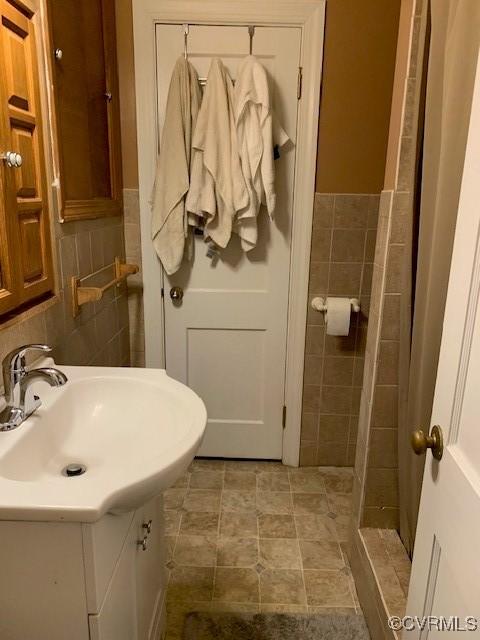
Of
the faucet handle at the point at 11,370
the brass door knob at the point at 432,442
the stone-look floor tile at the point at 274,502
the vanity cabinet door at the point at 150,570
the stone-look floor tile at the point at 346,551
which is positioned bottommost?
the stone-look floor tile at the point at 346,551

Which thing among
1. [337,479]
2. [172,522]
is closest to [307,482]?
[337,479]

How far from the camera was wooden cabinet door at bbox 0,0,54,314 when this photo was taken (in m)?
1.15

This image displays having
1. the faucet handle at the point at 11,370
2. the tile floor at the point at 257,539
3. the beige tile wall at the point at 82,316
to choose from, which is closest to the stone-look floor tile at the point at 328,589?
the tile floor at the point at 257,539

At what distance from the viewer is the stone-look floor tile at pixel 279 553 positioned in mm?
1824

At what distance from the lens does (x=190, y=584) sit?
5.63 feet

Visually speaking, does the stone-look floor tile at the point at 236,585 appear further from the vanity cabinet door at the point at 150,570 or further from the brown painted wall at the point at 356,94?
the brown painted wall at the point at 356,94

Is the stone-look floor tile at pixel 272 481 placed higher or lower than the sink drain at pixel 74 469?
lower

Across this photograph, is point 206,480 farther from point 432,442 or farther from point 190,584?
point 432,442

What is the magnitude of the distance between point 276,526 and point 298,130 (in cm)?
179

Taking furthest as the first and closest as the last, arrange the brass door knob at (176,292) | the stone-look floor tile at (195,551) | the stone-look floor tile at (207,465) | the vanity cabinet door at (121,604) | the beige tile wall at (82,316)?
the stone-look floor tile at (207,465) < the brass door knob at (176,292) < the stone-look floor tile at (195,551) < the beige tile wall at (82,316) < the vanity cabinet door at (121,604)

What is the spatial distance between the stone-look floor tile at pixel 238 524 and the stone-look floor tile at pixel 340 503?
39 centimetres

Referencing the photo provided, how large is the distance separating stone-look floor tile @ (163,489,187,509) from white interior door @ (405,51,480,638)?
1404mm

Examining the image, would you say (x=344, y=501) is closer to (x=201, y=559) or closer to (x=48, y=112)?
(x=201, y=559)

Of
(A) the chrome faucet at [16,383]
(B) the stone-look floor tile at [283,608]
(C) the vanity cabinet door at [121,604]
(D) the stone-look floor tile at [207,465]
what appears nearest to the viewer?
(C) the vanity cabinet door at [121,604]
